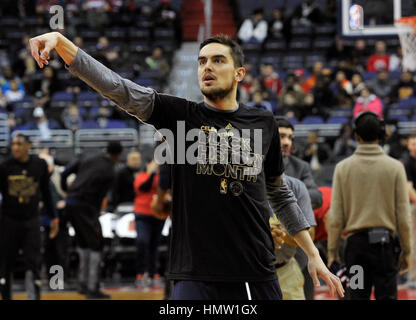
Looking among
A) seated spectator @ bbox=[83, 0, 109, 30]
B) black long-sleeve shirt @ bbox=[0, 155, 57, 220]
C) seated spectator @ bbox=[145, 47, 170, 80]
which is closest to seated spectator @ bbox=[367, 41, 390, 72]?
seated spectator @ bbox=[145, 47, 170, 80]

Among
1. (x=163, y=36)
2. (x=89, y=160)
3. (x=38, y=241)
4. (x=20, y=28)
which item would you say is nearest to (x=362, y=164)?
(x=38, y=241)

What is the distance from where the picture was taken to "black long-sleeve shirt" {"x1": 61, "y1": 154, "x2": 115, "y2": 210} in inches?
430

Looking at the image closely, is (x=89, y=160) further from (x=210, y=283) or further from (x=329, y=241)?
(x=210, y=283)

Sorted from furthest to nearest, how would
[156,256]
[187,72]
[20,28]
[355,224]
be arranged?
1. [20,28]
2. [187,72]
3. [156,256]
4. [355,224]

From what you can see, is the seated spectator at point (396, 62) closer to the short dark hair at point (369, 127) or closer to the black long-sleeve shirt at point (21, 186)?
the black long-sleeve shirt at point (21, 186)

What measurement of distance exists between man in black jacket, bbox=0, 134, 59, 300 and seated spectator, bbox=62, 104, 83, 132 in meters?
8.96

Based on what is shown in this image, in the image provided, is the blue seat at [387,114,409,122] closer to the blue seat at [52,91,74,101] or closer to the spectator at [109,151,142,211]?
the spectator at [109,151,142,211]

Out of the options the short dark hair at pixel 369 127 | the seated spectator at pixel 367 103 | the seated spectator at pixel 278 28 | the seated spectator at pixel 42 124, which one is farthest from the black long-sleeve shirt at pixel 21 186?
the seated spectator at pixel 278 28

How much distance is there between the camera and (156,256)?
11.9m

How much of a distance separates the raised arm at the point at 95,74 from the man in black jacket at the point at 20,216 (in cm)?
578

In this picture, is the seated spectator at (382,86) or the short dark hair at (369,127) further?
the seated spectator at (382,86)

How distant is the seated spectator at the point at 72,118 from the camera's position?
18.8 metres

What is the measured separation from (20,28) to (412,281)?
689 inches

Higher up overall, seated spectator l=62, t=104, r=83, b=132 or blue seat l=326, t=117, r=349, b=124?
seated spectator l=62, t=104, r=83, b=132
